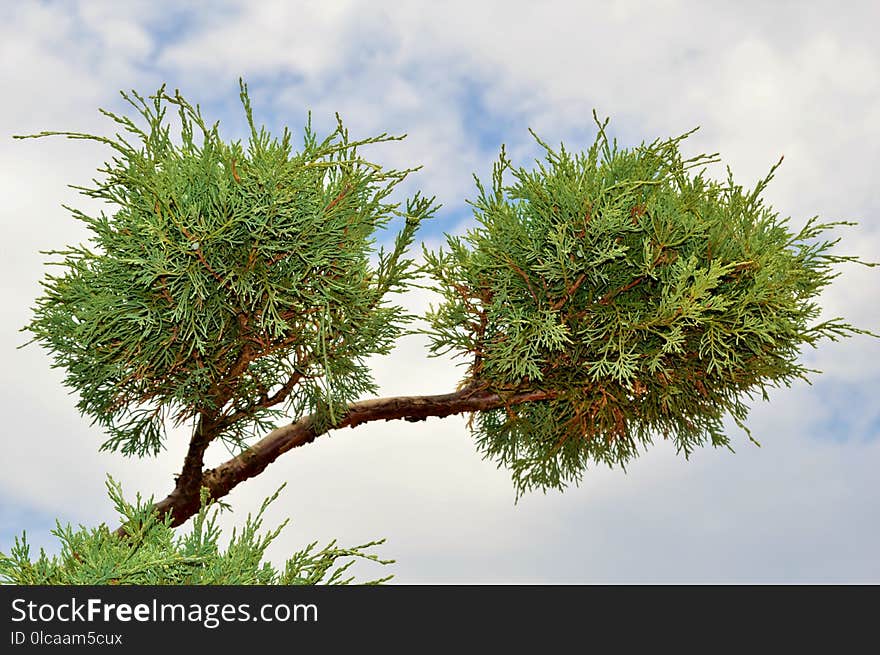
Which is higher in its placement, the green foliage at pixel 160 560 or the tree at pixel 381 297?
the tree at pixel 381 297

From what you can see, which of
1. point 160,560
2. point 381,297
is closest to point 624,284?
point 381,297

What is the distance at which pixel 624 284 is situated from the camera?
6.63m

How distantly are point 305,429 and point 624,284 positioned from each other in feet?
9.74

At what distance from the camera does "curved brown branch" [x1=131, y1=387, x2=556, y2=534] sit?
22.7ft

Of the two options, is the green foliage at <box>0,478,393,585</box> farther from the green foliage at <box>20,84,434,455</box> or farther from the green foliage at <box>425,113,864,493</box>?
the green foliage at <box>425,113,864,493</box>

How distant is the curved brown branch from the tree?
0.06 ft

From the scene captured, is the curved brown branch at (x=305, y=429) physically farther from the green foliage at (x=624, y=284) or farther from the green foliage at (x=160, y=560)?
the green foliage at (x=160, y=560)

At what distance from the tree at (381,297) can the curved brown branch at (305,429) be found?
0.06 ft

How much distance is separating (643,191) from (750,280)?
120 centimetres

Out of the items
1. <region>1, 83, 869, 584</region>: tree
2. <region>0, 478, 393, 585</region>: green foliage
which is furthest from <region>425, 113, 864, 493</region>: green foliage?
<region>0, 478, 393, 585</region>: green foliage

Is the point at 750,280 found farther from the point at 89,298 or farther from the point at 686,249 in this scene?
the point at 89,298

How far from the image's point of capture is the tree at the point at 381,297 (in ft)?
17.5

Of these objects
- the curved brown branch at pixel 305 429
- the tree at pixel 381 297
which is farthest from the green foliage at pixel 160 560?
the curved brown branch at pixel 305 429

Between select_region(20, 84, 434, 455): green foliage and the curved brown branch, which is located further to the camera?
the curved brown branch
